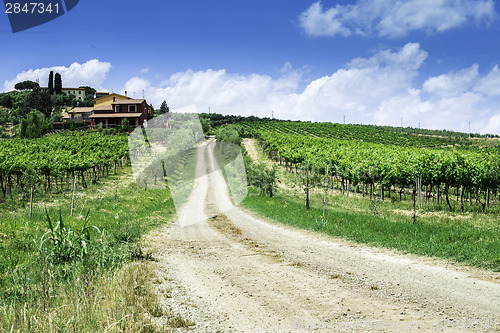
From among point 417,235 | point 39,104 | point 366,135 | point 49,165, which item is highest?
point 39,104

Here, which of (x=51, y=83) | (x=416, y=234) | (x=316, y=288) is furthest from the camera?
(x=51, y=83)

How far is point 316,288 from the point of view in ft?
29.8

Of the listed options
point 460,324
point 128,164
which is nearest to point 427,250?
point 460,324

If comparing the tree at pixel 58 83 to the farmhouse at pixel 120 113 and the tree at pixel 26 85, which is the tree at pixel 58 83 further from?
the farmhouse at pixel 120 113

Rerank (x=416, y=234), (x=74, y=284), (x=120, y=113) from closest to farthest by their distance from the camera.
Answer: (x=74, y=284) → (x=416, y=234) → (x=120, y=113)

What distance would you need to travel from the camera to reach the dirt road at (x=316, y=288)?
709 centimetres

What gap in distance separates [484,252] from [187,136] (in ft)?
97.6

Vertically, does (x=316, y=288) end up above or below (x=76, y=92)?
below

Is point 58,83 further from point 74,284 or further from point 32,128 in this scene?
point 74,284

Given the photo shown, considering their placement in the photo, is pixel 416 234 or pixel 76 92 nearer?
pixel 416 234

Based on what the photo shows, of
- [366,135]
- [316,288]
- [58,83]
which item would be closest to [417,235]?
[316,288]

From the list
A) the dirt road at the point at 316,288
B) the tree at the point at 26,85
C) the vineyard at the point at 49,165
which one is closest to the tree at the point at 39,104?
the vineyard at the point at 49,165

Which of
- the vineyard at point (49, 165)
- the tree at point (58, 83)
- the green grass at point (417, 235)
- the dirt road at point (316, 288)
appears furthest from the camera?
the tree at point (58, 83)

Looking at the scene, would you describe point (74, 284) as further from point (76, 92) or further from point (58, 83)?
point (76, 92)
